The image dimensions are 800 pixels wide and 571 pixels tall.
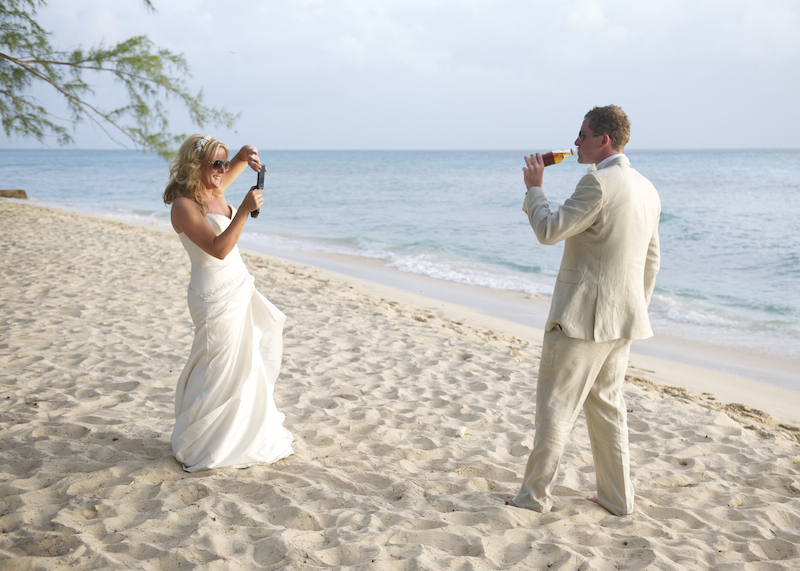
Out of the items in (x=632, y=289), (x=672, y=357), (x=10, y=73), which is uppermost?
(x=10, y=73)

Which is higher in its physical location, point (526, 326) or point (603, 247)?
point (603, 247)

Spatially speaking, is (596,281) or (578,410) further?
(578,410)

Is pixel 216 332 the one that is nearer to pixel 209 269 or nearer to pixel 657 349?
pixel 209 269

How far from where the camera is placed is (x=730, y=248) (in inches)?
598

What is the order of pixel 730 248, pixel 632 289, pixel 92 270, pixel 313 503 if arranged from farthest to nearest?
pixel 730 248
pixel 92 270
pixel 313 503
pixel 632 289

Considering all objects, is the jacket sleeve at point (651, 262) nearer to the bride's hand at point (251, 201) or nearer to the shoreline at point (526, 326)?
the bride's hand at point (251, 201)

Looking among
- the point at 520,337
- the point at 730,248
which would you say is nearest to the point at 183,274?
the point at 520,337

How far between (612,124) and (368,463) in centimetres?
242

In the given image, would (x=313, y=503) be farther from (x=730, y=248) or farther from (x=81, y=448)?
(x=730, y=248)

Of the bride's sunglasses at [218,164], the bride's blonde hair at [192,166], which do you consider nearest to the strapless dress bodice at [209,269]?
the bride's blonde hair at [192,166]

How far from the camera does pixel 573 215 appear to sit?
2.46m

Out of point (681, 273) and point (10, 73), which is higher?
point (10, 73)

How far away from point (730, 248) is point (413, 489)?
15.2 m

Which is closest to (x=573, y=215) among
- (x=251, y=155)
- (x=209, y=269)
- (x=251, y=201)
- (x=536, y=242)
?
(x=251, y=201)
